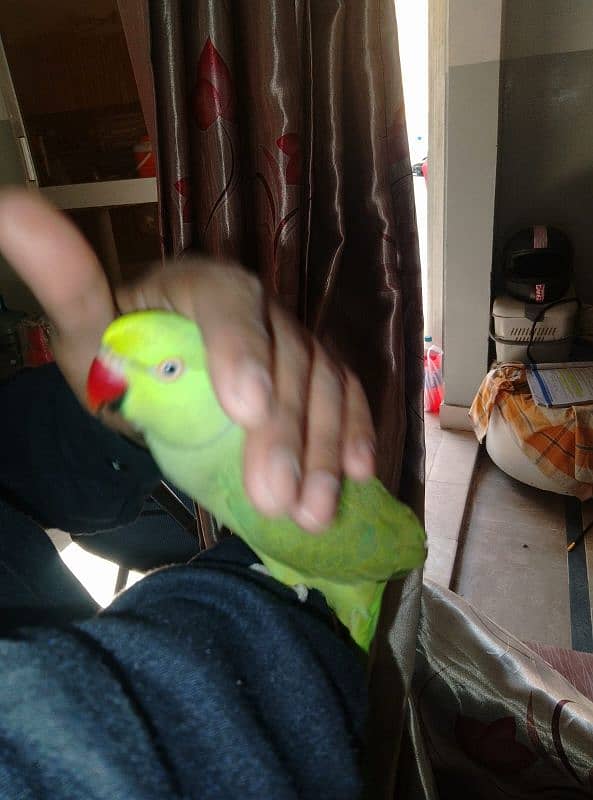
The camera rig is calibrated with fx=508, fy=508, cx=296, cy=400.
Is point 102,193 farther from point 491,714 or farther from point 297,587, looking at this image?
point 491,714

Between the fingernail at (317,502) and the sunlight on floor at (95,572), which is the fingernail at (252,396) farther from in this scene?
the sunlight on floor at (95,572)

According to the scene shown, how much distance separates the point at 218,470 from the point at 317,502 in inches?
7.2

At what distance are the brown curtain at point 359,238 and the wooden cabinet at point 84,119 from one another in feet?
2.55

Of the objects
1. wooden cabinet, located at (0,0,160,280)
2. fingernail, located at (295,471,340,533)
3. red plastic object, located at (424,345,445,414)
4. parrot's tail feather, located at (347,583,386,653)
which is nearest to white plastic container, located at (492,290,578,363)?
red plastic object, located at (424,345,445,414)

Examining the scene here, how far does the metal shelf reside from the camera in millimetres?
1518

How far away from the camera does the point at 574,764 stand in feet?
2.49

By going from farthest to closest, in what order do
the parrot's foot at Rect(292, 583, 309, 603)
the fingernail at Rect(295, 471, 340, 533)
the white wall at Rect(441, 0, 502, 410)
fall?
1. the white wall at Rect(441, 0, 502, 410)
2. the parrot's foot at Rect(292, 583, 309, 603)
3. the fingernail at Rect(295, 471, 340, 533)

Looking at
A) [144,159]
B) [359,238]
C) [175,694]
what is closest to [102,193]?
[144,159]

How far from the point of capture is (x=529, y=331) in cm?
173

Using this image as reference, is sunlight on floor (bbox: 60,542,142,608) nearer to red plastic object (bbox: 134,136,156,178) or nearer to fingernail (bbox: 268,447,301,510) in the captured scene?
fingernail (bbox: 268,447,301,510)

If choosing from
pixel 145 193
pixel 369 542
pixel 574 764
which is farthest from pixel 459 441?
pixel 369 542

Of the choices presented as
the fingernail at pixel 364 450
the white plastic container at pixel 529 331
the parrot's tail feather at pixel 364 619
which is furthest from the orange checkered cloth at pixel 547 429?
the fingernail at pixel 364 450

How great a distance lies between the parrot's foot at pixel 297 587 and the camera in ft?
1.66

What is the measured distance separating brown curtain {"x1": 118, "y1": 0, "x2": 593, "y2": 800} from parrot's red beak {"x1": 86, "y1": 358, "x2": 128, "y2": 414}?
292 millimetres
